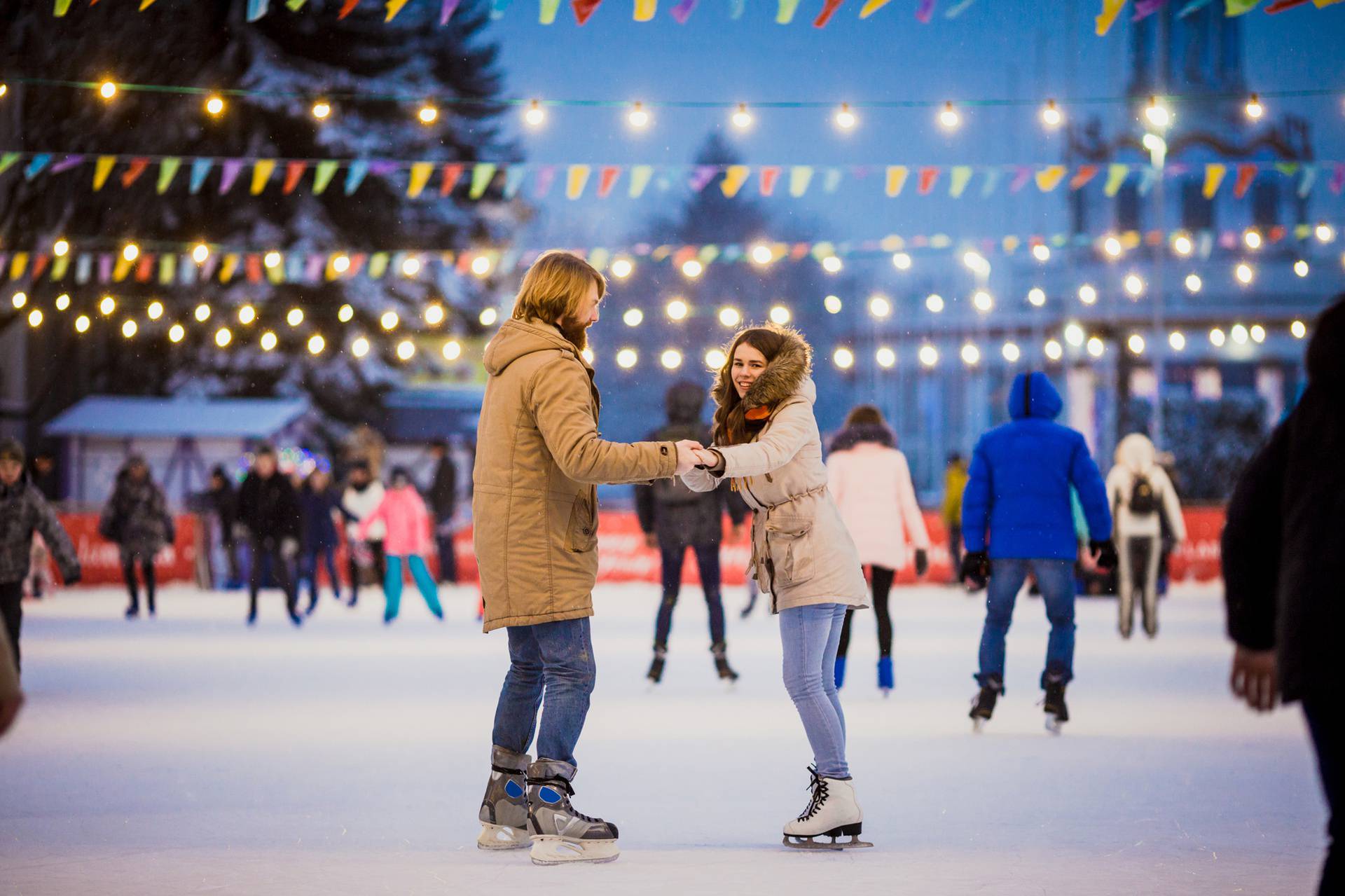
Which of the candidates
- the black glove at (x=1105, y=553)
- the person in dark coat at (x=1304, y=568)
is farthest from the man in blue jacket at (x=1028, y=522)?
the person in dark coat at (x=1304, y=568)

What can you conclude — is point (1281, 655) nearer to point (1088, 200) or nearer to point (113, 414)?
point (113, 414)

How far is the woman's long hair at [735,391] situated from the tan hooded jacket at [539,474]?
0.46 metres

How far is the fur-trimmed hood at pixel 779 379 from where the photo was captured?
527 centimetres

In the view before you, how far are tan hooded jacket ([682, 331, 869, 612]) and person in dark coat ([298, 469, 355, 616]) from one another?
11.1m

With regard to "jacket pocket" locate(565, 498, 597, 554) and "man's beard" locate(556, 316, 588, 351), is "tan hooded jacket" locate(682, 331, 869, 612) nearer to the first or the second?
"jacket pocket" locate(565, 498, 597, 554)

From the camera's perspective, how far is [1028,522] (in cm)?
768

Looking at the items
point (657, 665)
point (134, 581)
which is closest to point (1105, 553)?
point (657, 665)

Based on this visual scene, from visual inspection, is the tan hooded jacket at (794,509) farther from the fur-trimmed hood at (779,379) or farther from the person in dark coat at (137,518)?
the person in dark coat at (137,518)

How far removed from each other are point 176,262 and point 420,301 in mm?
6261

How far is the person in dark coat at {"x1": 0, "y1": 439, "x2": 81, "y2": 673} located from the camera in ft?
27.9

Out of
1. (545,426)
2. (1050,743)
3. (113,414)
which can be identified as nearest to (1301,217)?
(113,414)

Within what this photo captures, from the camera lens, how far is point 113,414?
31.1 m

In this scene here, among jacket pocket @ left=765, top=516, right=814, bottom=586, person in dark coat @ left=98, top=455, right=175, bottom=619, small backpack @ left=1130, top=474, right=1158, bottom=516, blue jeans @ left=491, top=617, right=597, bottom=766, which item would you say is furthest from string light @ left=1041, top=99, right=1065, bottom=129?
blue jeans @ left=491, top=617, right=597, bottom=766

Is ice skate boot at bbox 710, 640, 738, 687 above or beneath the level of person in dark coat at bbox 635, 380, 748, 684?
beneath
